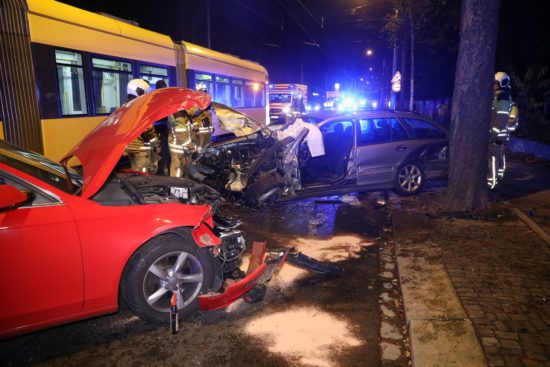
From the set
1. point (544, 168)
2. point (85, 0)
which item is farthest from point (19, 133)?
point (85, 0)

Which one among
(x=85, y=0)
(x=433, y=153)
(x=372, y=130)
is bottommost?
(x=433, y=153)

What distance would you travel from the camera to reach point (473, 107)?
6516 mm

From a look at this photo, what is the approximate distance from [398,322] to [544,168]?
1051cm

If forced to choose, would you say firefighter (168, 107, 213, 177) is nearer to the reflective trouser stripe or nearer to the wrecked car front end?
the wrecked car front end

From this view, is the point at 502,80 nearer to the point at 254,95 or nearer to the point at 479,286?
the point at 479,286

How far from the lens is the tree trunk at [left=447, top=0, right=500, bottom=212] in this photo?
251 inches

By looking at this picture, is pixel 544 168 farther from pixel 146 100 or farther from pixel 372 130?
pixel 146 100

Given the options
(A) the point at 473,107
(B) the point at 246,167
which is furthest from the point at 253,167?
(A) the point at 473,107

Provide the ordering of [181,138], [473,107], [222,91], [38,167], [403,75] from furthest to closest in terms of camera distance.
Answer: [403,75] < [222,91] < [181,138] < [473,107] < [38,167]

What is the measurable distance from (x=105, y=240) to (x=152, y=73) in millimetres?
7308

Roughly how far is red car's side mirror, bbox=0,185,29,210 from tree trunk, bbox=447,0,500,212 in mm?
6130

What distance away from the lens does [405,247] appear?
537 centimetres

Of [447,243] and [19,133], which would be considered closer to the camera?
[447,243]

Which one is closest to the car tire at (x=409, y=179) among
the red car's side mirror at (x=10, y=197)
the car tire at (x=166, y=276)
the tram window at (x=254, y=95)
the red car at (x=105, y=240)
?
the red car at (x=105, y=240)
